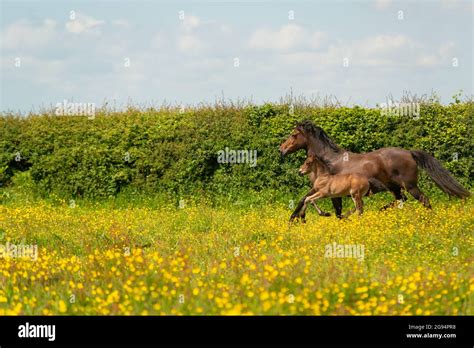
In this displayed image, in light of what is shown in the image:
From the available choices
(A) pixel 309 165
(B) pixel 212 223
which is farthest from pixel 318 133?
(B) pixel 212 223

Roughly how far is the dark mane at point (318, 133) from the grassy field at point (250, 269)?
2.40 metres

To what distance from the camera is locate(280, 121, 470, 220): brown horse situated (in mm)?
16094

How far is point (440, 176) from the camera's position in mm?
16406

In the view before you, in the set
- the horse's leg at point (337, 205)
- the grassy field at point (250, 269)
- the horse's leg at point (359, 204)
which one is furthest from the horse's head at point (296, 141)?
the grassy field at point (250, 269)

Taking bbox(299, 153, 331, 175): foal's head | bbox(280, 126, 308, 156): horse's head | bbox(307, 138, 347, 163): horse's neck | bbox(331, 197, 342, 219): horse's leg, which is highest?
bbox(280, 126, 308, 156): horse's head

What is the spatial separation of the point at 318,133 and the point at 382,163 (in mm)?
1822

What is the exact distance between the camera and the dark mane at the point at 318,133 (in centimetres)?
1609

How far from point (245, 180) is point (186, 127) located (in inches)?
112

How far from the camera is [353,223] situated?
526 inches

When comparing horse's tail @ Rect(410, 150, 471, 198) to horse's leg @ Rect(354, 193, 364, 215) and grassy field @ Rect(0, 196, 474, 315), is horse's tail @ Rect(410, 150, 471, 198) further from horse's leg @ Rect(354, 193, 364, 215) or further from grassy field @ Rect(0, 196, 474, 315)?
horse's leg @ Rect(354, 193, 364, 215)

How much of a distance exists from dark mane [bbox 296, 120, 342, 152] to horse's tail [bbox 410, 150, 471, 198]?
215 centimetres

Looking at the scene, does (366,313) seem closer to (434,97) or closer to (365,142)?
(365,142)

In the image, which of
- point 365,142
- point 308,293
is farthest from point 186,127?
point 308,293
